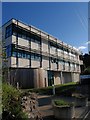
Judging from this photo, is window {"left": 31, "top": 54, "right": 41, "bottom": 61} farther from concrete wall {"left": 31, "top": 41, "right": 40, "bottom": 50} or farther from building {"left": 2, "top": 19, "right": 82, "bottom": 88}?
concrete wall {"left": 31, "top": 41, "right": 40, "bottom": 50}

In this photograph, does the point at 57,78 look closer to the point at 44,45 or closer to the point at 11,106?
the point at 44,45

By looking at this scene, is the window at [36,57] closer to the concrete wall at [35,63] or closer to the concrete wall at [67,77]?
the concrete wall at [35,63]

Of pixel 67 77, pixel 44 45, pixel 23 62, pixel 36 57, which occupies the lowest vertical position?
pixel 67 77

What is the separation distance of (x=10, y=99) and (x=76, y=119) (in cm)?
413

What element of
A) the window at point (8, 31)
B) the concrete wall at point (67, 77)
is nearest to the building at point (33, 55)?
the window at point (8, 31)

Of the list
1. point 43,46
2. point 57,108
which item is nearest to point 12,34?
point 43,46

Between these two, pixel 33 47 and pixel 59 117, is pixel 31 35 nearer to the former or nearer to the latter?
pixel 33 47

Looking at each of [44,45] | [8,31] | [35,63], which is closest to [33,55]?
[35,63]

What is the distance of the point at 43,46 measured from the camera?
35.4 m

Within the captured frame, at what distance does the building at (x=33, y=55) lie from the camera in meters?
28.5

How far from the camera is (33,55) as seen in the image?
3238cm

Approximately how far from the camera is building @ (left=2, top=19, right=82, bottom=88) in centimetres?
2847

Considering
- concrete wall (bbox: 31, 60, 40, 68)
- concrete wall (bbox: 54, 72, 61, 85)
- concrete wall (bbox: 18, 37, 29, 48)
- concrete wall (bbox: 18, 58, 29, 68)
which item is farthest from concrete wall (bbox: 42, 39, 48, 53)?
concrete wall (bbox: 54, 72, 61, 85)

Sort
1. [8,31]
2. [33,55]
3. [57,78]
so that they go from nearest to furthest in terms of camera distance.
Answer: [8,31] < [33,55] < [57,78]
